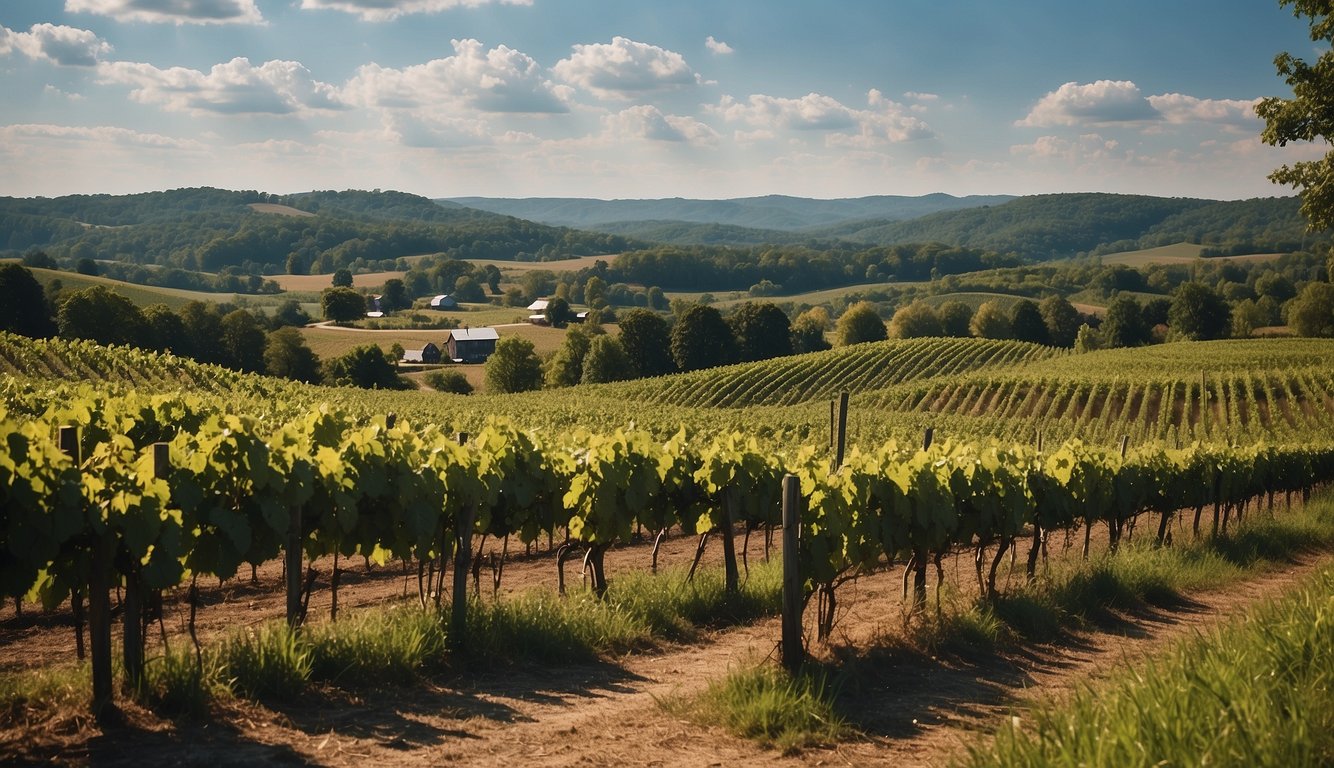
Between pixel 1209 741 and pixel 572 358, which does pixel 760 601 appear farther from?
pixel 572 358

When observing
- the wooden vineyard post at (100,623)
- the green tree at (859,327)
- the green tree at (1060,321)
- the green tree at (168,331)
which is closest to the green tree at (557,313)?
the green tree at (859,327)

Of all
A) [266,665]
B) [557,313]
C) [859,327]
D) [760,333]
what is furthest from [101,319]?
[859,327]

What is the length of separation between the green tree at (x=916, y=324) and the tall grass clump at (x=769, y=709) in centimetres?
10335

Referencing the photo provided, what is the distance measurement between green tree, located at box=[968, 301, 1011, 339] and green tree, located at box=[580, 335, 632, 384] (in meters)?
45.7

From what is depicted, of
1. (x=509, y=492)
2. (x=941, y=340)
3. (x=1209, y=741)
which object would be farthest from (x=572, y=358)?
(x=1209, y=741)

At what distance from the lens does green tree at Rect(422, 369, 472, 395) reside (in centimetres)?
8144

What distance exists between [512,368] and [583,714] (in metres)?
77.8

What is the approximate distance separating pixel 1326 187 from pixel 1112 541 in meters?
8.22

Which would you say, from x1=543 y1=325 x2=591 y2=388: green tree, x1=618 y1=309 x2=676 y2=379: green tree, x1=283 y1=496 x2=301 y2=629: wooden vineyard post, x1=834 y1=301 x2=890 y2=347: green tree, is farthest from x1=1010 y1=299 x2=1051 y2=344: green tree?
x1=283 y1=496 x2=301 y2=629: wooden vineyard post

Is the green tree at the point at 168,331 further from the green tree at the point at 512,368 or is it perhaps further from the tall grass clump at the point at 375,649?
the tall grass clump at the point at 375,649

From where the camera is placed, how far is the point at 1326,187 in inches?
712

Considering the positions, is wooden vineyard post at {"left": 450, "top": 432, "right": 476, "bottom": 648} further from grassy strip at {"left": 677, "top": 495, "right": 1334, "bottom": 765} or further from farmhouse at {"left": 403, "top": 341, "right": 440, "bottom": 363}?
farmhouse at {"left": 403, "top": 341, "right": 440, "bottom": 363}

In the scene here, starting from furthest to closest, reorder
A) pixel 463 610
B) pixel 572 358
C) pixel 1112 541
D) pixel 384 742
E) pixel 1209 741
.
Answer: pixel 572 358 → pixel 1112 541 → pixel 463 610 → pixel 384 742 → pixel 1209 741

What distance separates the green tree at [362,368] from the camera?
77.4 meters
